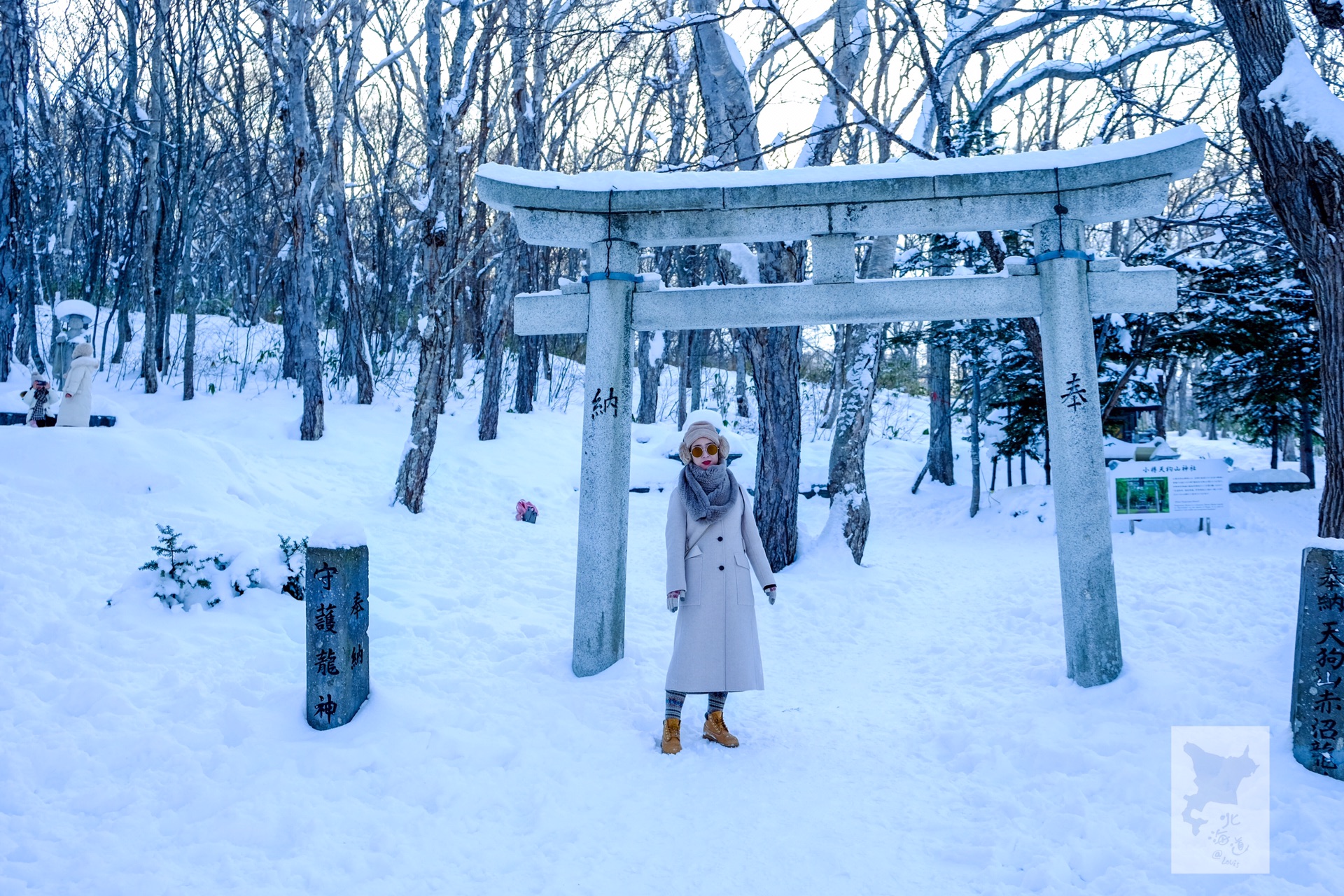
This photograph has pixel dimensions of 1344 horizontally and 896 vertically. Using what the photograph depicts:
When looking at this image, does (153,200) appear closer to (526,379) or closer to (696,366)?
(526,379)

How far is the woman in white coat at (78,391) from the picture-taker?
25.6ft

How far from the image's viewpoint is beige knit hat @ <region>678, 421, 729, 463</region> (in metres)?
4.30

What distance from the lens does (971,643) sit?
614cm

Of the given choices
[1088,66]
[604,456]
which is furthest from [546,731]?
[1088,66]

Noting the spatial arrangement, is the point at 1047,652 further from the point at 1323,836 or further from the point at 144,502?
the point at 144,502

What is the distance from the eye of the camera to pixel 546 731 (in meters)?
4.19

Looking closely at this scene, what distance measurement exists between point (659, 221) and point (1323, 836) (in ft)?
14.0

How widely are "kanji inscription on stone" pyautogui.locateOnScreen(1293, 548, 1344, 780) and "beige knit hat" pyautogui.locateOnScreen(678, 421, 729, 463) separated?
254 centimetres

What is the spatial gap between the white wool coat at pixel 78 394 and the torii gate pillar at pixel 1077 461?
329 inches

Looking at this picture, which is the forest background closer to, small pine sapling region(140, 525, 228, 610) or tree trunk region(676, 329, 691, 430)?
tree trunk region(676, 329, 691, 430)

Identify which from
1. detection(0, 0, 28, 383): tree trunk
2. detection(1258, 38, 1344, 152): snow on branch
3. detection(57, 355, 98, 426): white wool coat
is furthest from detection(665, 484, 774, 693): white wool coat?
detection(0, 0, 28, 383): tree trunk

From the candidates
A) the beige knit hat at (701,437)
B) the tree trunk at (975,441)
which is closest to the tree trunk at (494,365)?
the tree trunk at (975,441)

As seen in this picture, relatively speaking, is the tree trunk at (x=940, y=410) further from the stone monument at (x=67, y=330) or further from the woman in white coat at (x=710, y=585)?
the stone monument at (x=67, y=330)

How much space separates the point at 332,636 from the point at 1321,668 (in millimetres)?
4266
